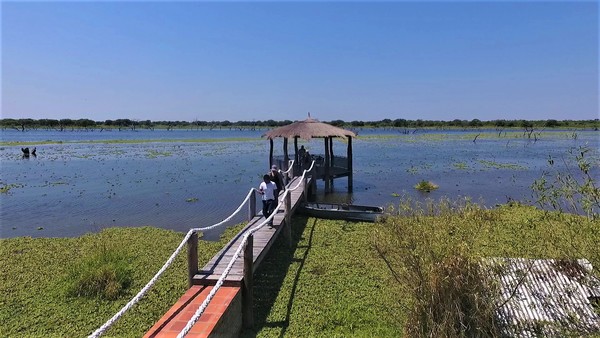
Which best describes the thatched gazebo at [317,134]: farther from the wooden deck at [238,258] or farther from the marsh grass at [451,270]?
the marsh grass at [451,270]

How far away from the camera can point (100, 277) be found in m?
7.30

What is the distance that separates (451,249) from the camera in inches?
181

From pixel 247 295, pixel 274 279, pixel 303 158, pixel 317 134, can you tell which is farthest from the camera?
pixel 303 158

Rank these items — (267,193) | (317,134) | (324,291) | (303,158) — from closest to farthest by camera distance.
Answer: (324,291), (267,193), (317,134), (303,158)

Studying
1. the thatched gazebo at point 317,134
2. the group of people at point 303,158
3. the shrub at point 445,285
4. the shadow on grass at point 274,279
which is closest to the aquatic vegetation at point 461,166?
the thatched gazebo at point 317,134

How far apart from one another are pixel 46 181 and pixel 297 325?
22.7m

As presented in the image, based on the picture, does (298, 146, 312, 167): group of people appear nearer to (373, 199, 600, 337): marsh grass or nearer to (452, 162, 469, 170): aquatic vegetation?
(452, 162, 469, 170): aquatic vegetation

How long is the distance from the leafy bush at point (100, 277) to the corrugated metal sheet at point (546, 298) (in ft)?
21.4

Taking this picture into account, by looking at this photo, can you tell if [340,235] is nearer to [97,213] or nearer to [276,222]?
[276,222]

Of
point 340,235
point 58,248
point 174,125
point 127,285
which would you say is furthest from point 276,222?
point 174,125

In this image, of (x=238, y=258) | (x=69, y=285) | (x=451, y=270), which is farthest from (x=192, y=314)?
(x=69, y=285)

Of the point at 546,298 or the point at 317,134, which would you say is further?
the point at 317,134

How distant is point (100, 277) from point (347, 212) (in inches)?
297

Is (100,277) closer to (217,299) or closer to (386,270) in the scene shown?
(217,299)
